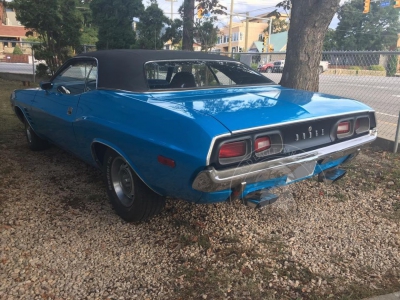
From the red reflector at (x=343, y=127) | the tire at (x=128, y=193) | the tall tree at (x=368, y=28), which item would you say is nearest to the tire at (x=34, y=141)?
the tire at (x=128, y=193)

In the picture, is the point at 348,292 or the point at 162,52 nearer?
the point at 348,292

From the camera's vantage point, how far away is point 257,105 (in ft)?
9.78

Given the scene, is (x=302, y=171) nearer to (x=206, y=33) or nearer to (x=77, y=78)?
(x=77, y=78)

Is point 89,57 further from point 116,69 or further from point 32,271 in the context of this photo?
point 32,271

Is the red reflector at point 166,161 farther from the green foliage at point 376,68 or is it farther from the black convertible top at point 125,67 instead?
the green foliage at point 376,68

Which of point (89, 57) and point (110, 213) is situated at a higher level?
point (89, 57)

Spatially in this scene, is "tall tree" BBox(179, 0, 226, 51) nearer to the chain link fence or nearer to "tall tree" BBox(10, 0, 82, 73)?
"tall tree" BBox(10, 0, 82, 73)

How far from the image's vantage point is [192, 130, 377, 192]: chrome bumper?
2473 mm

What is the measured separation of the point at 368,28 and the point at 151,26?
36190 millimetres

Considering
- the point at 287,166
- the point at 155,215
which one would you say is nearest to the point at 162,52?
the point at 155,215

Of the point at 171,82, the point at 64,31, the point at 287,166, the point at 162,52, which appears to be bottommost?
the point at 287,166

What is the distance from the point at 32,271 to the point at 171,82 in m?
2.08

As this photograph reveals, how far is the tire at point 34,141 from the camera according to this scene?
530cm

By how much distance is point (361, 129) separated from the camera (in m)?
3.47
